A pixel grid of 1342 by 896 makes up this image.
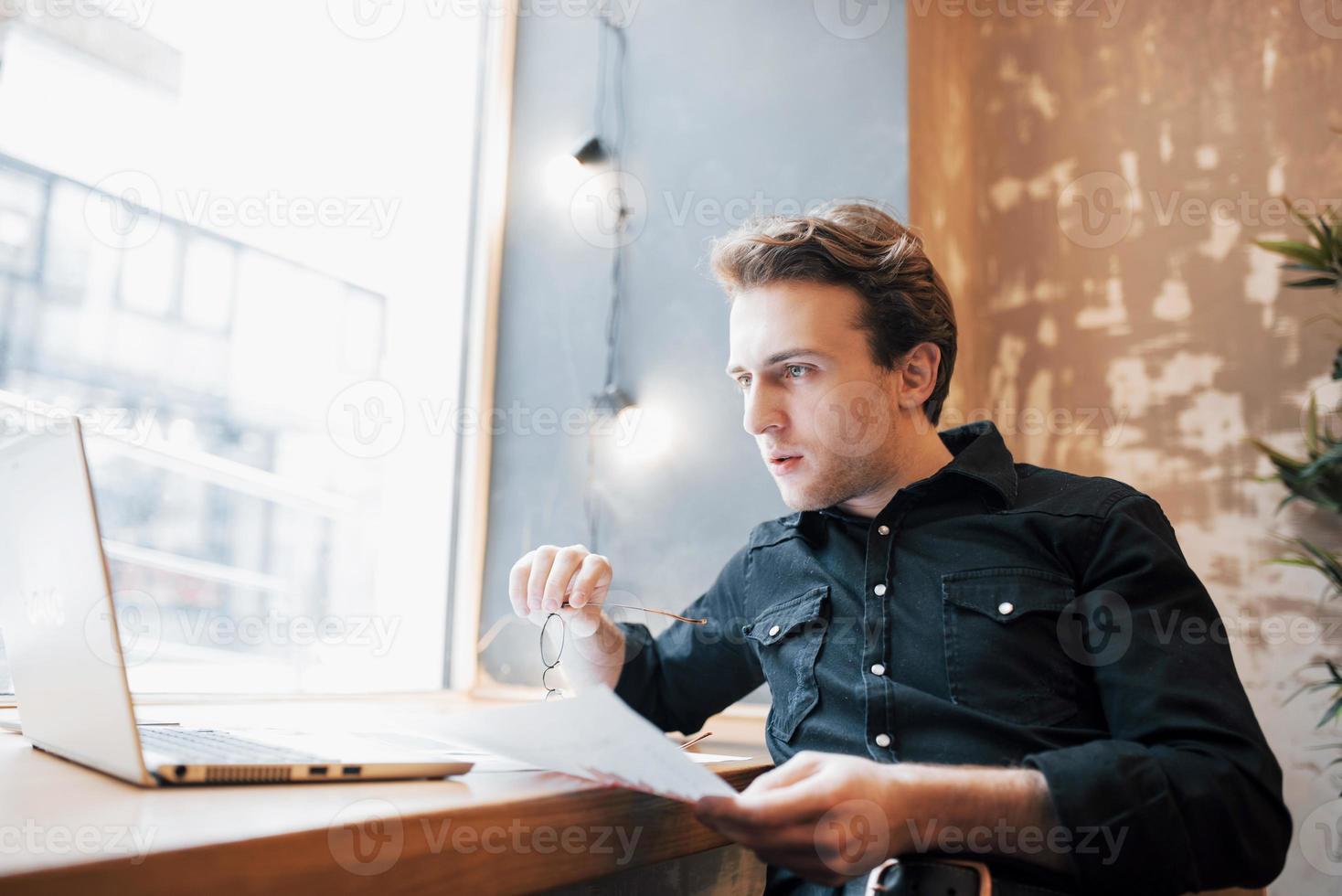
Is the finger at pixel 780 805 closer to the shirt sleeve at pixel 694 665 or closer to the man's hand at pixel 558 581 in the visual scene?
the man's hand at pixel 558 581

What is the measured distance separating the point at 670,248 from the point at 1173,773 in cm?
147

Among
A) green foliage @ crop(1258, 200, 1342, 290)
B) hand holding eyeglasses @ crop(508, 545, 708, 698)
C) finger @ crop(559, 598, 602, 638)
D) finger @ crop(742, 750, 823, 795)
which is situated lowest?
finger @ crop(742, 750, 823, 795)

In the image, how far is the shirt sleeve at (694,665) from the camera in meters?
1.31

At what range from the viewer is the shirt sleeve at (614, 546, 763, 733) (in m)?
1.31

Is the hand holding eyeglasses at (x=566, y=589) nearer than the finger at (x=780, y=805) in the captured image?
No

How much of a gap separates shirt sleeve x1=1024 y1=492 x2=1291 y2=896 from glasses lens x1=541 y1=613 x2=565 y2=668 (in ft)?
2.06

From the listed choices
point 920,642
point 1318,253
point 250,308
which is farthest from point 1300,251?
point 250,308

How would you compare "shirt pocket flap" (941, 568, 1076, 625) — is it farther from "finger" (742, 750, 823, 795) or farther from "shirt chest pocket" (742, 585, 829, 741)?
"finger" (742, 750, 823, 795)

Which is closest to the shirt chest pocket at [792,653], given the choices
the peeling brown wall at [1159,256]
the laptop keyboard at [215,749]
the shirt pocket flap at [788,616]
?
the shirt pocket flap at [788,616]

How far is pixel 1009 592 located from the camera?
3.29 ft

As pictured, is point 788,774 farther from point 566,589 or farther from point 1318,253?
point 1318,253

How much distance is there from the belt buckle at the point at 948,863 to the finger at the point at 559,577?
1.56 feet

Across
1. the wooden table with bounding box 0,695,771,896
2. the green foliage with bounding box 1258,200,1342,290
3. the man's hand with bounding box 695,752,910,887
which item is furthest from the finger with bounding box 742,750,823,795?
the green foliage with bounding box 1258,200,1342,290

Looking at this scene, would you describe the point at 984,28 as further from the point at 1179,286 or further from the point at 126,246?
A: the point at 126,246
